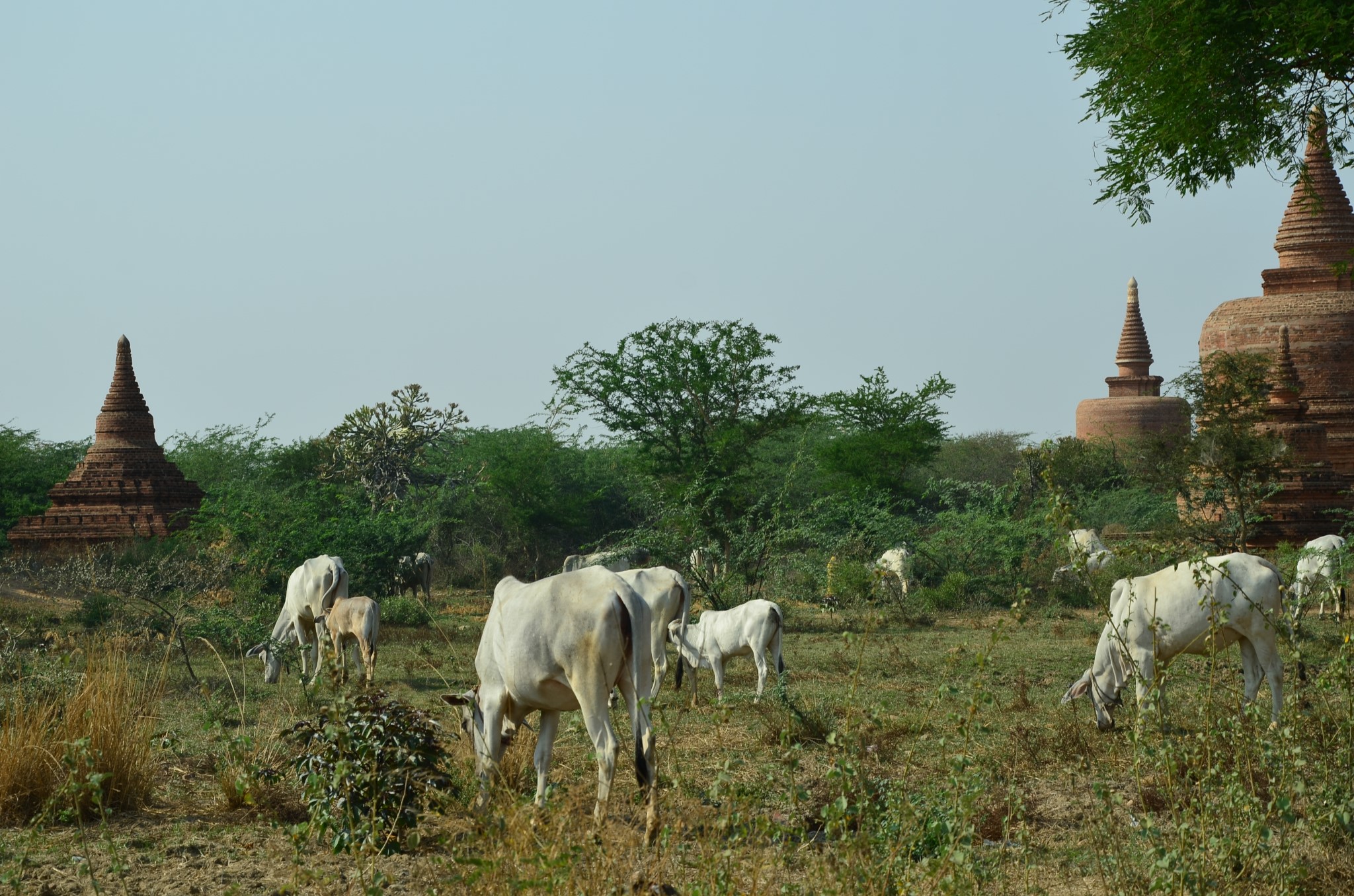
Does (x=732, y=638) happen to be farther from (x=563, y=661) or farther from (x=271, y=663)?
(x=563, y=661)

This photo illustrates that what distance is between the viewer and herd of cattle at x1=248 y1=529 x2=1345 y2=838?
613 cm

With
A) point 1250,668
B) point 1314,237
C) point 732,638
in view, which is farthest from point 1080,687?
point 1314,237

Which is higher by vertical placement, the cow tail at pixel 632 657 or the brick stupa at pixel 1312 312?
the brick stupa at pixel 1312 312

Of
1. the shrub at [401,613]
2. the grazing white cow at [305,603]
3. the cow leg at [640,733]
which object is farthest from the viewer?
the shrub at [401,613]

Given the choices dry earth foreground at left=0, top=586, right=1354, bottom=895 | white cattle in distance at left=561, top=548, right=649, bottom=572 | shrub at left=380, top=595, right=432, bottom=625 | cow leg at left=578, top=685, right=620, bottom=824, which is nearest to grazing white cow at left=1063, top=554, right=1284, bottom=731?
dry earth foreground at left=0, top=586, right=1354, bottom=895

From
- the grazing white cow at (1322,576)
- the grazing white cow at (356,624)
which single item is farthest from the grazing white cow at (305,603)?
the grazing white cow at (1322,576)

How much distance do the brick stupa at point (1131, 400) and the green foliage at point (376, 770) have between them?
1949 inches

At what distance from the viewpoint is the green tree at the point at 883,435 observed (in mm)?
33469

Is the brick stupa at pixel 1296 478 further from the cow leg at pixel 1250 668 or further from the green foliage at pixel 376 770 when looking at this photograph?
the green foliage at pixel 376 770

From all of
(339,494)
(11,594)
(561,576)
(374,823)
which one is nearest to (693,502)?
(339,494)

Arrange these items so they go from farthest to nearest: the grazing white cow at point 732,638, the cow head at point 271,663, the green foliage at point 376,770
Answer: the cow head at point 271,663 < the grazing white cow at point 732,638 < the green foliage at point 376,770

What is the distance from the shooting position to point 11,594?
843 inches

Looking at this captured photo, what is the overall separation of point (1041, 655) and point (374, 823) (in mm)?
11180

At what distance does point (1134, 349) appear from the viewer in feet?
179
